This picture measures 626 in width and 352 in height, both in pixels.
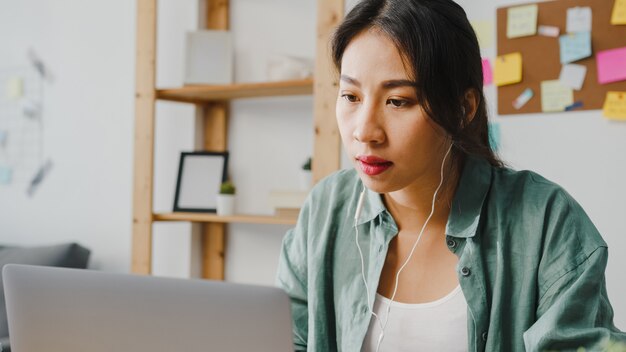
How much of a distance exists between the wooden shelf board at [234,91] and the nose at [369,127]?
1.26 metres

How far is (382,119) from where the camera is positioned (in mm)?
1286

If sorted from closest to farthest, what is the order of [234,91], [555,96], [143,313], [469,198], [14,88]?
1. [143,313]
2. [469,198]
3. [555,96]
4. [234,91]
5. [14,88]

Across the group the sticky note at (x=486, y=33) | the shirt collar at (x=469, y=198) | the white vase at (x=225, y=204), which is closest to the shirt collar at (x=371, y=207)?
the shirt collar at (x=469, y=198)

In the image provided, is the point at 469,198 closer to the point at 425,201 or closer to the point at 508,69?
the point at 425,201

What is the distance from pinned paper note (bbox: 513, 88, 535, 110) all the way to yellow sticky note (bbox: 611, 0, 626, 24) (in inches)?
12.6

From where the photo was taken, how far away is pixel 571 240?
1.31 m

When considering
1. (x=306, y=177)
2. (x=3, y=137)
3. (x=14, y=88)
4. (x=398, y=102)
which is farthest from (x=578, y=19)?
(x=3, y=137)

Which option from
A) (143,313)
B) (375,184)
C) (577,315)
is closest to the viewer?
(143,313)

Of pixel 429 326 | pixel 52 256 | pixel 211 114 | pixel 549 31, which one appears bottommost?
pixel 52 256

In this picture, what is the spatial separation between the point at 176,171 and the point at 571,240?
2.11 metres

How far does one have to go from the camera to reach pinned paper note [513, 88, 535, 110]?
2.37 meters

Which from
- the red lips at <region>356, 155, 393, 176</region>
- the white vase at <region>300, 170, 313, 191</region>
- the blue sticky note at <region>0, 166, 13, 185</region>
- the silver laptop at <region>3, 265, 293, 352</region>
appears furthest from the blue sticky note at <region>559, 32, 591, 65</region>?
the blue sticky note at <region>0, 166, 13, 185</region>

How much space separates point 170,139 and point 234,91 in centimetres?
53

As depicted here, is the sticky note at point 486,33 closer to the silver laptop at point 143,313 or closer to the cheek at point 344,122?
the cheek at point 344,122
